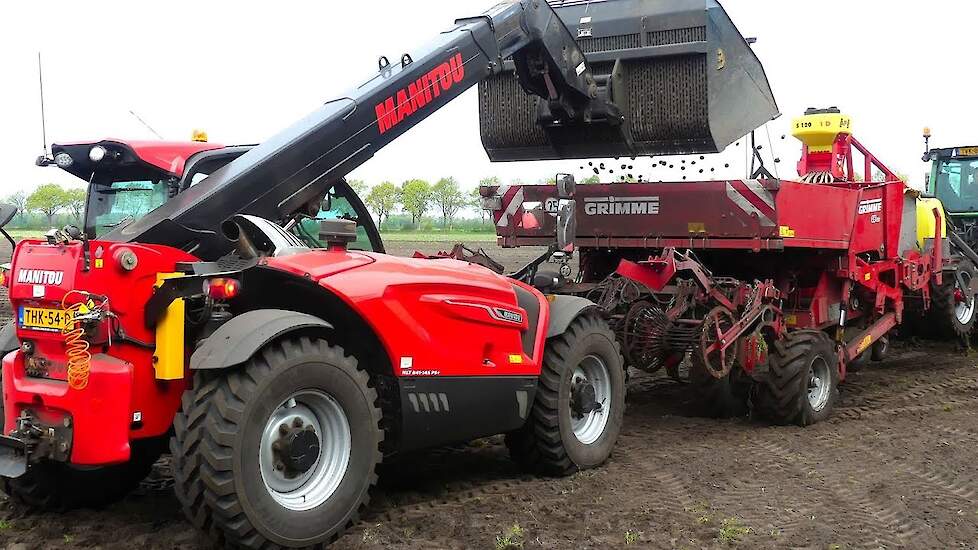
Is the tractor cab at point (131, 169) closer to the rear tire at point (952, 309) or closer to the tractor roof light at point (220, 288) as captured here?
the tractor roof light at point (220, 288)

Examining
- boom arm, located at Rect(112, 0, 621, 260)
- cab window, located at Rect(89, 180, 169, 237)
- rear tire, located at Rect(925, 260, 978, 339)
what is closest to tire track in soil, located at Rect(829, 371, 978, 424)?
rear tire, located at Rect(925, 260, 978, 339)

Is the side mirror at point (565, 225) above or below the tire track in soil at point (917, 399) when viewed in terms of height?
above

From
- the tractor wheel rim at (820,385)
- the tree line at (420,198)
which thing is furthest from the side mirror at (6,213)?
the tree line at (420,198)

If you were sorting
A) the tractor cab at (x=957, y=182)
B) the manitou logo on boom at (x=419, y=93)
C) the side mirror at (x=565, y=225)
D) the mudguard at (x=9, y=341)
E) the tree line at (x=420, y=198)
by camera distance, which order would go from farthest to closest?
the tree line at (x=420, y=198), the tractor cab at (x=957, y=182), the side mirror at (x=565, y=225), the manitou logo on boom at (x=419, y=93), the mudguard at (x=9, y=341)

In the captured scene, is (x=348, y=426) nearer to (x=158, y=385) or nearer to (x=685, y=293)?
(x=158, y=385)

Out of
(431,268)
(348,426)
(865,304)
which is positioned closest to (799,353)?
(865,304)

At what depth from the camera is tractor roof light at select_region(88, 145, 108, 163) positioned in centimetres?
493

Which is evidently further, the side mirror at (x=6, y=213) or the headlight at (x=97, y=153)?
the headlight at (x=97, y=153)

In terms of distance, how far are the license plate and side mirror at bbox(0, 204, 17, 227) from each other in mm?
392

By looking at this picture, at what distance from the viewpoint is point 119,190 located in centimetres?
525

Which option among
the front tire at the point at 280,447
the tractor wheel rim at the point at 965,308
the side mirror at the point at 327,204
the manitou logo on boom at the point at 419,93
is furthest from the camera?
the tractor wheel rim at the point at 965,308

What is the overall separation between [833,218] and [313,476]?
5.28 metres

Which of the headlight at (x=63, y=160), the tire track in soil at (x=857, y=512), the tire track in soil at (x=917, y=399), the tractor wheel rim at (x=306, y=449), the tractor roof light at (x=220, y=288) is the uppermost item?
the headlight at (x=63, y=160)

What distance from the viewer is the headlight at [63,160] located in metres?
4.90
